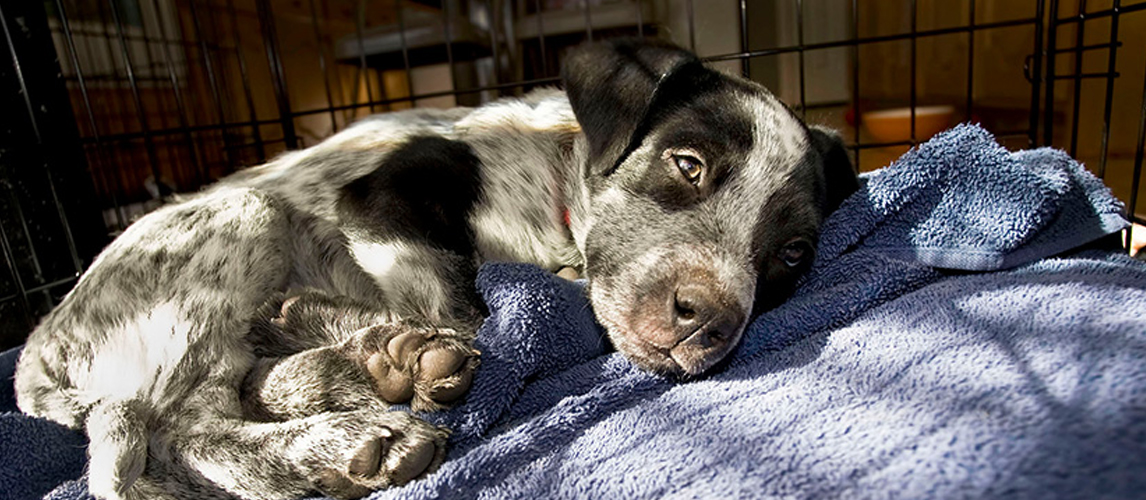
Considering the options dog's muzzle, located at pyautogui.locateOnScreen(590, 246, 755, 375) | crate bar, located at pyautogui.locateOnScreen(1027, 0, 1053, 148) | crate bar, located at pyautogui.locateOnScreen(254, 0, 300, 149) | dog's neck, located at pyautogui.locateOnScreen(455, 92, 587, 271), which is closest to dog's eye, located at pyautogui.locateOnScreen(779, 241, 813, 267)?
dog's muzzle, located at pyautogui.locateOnScreen(590, 246, 755, 375)

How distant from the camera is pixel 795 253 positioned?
1756 millimetres

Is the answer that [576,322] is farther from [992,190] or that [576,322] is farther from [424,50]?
[424,50]

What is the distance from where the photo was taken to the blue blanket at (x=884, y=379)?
94 cm

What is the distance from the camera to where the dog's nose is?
1396mm

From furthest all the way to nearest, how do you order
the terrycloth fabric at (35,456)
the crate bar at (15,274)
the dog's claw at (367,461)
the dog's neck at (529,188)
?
the crate bar at (15,274), the dog's neck at (529,188), the terrycloth fabric at (35,456), the dog's claw at (367,461)

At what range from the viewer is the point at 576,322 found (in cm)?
158

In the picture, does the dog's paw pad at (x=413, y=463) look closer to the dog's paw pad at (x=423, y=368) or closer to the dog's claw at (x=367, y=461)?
the dog's claw at (x=367, y=461)

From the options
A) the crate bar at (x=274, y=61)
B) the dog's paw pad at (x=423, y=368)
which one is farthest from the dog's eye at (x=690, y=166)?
the crate bar at (x=274, y=61)

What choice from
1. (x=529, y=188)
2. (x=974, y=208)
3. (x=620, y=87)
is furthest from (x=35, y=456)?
(x=974, y=208)

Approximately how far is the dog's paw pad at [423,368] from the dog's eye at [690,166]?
702mm

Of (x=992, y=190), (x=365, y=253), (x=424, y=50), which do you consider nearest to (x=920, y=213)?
(x=992, y=190)

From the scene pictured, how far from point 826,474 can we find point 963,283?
0.82 m

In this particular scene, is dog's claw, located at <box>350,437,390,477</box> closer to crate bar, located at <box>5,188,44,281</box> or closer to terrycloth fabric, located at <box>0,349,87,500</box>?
terrycloth fabric, located at <box>0,349,87,500</box>

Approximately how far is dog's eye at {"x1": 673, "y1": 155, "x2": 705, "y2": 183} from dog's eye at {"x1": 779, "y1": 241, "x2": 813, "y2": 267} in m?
0.28
